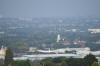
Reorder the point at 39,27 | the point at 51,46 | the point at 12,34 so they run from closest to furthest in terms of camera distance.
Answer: the point at 51,46 < the point at 12,34 < the point at 39,27

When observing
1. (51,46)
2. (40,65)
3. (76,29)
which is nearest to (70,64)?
(40,65)

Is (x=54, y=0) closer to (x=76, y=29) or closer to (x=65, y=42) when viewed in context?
(x=76, y=29)

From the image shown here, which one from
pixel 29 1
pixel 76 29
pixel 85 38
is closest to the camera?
pixel 85 38

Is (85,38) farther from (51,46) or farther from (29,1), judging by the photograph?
(29,1)

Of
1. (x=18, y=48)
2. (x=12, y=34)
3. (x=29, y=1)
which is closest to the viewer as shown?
(x=18, y=48)

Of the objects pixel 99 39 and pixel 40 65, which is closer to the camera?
pixel 40 65

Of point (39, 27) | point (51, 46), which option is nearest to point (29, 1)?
point (39, 27)

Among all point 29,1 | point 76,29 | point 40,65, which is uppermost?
point 29,1

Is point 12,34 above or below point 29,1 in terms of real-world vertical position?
below

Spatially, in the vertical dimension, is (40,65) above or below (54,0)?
below
